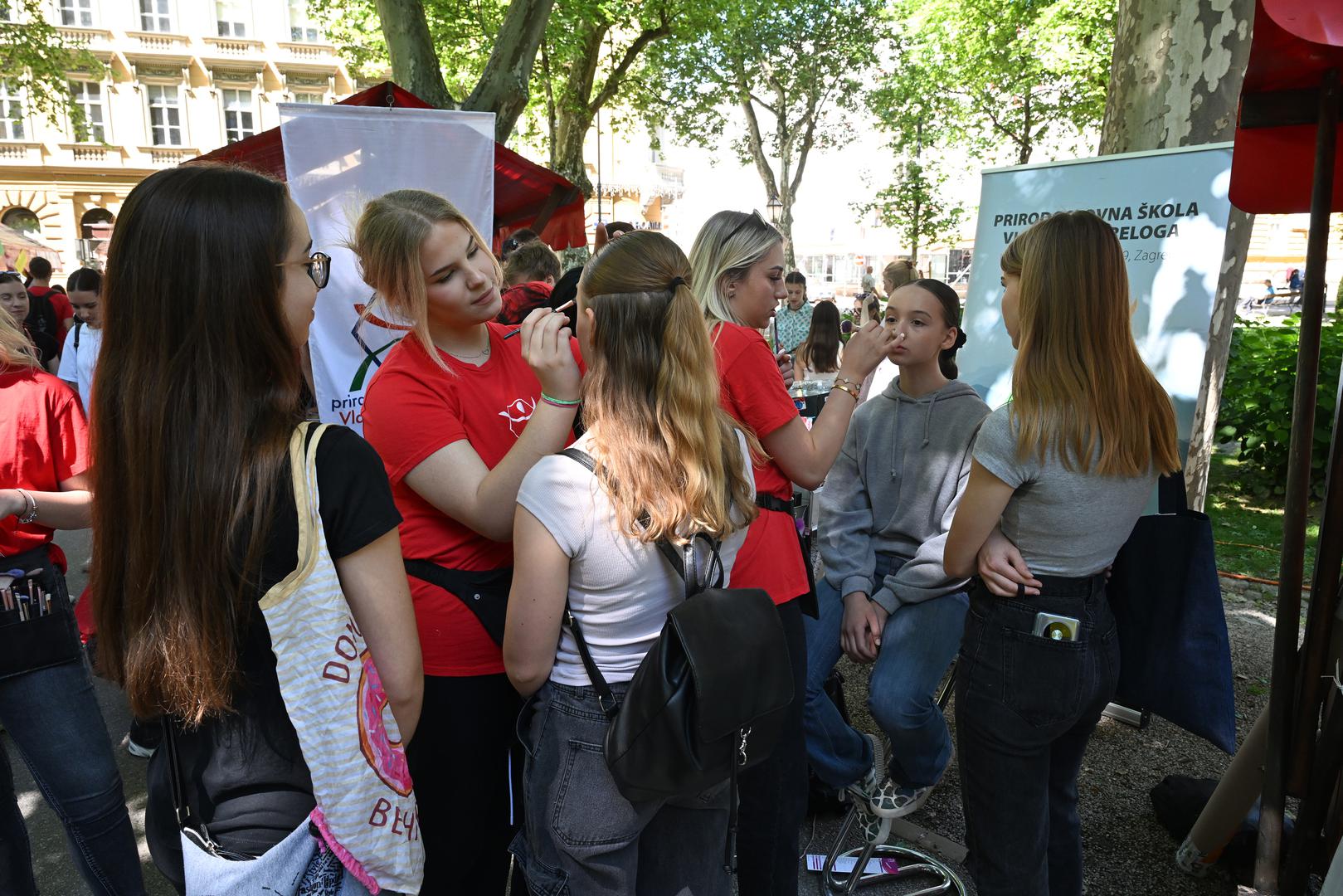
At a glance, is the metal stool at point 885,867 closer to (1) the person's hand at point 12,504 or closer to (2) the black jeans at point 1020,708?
(2) the black jeans at point 1020,708

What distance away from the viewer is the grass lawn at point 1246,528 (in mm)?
5602

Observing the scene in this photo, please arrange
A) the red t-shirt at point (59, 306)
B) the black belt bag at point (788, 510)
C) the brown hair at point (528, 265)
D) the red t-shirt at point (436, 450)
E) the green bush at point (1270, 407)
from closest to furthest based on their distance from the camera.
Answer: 1. the red t-shirt at point (436, 450)
2. the black belt bag at point (788, 510)
3. the brown hair at point (528, 265)
4. the green bush at point (1270, 407)
5. the red t-shirt at point (59, 306)

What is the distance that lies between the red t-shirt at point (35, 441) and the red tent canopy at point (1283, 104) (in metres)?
2.80

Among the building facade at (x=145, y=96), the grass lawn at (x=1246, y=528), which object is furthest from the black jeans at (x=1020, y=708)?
the building facade at (x=145, y=96)

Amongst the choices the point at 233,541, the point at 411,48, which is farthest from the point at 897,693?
the point at 411,48

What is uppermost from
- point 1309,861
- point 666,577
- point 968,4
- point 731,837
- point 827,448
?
point 968,4

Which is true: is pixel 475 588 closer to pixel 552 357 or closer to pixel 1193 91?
pixel 552 357

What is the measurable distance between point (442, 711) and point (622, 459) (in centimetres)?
74

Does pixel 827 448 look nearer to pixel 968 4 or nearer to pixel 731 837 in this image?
pixel 731 837

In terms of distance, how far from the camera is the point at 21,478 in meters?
2.11

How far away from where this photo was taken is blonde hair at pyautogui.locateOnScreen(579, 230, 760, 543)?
1.53 m

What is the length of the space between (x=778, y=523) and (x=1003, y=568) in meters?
0.55

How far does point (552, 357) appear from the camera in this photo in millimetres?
1620

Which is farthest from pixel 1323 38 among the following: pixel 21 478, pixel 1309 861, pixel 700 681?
pixel 21 478
